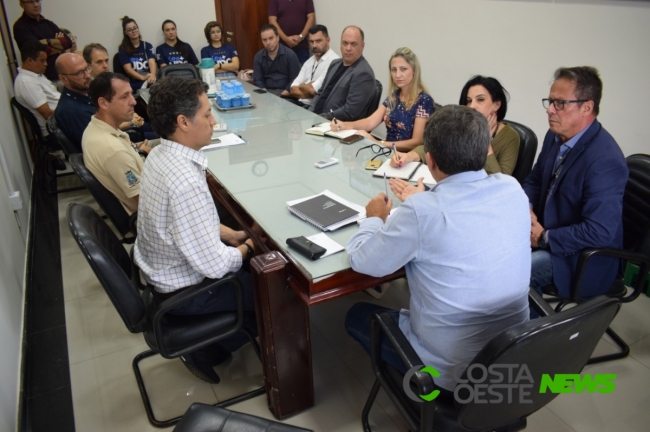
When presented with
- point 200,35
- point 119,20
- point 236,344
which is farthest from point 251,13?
point 236,344

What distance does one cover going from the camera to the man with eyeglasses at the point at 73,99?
2982mm

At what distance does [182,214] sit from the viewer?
157cm

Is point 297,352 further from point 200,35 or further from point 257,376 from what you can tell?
point 200,35

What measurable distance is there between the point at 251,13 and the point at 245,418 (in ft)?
20.3

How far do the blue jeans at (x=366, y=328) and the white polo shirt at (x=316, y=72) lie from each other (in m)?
2.74

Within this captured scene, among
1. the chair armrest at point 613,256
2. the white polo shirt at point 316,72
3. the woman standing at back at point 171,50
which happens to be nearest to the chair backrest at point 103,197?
the chair armrest at point 613,256

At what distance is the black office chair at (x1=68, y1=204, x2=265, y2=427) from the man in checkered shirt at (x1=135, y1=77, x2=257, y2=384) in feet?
0.16

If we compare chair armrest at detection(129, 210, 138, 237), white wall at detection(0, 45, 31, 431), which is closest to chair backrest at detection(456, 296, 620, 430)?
white wall at detection(0, 45, 31, 431)

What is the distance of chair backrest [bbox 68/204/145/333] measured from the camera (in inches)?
58.2

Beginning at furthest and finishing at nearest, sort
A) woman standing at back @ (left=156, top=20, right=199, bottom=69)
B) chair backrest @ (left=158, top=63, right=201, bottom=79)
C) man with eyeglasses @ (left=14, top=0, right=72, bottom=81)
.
Answer: woman standing at back @ (left=156, top=20, right=199, bottom=69), man with eyeglasses @ (left=14, top=0, right=72, bottom=81), chair backrest @ (left=158, top=63, right=201, bottom=79)

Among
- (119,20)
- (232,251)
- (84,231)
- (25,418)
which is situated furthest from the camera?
(119,20)

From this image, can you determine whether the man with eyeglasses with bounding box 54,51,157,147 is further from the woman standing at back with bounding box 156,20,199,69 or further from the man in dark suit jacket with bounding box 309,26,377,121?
the woman standing at back with bounding box 156,20,199,69

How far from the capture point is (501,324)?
4.40 ft

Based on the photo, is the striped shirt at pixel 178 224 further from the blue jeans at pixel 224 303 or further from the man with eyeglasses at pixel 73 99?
the man with eyeglasses at pixel 73 99
